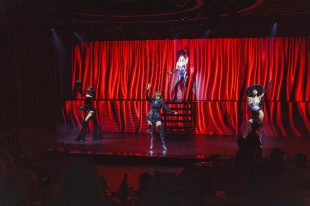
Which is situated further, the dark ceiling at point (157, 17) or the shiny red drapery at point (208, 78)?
the shiny red drapery at point (208, 78)

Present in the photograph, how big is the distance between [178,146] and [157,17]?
3486 mm

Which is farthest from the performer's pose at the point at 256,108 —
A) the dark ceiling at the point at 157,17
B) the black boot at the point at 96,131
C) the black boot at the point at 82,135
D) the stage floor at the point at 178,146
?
the black boot at the point at 82,135

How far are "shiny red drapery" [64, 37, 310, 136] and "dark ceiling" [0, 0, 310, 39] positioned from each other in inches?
14.6

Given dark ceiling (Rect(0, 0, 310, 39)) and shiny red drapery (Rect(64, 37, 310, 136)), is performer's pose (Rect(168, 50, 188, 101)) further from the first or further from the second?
dark ceiling (Rect(0, 0, 310, 39))

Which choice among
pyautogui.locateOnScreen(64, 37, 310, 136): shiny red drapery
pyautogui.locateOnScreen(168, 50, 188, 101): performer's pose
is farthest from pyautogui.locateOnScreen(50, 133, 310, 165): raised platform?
pyautogui.locateOnScreen(168, 50, 188, 101): performer's pose

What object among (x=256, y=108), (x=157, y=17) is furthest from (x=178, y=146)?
(x=157, y=17)

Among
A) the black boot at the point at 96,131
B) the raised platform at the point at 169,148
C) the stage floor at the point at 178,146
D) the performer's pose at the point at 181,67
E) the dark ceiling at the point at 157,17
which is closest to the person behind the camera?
the raised platform at the point at 169,148

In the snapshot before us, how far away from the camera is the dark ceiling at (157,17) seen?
8641 millimetres

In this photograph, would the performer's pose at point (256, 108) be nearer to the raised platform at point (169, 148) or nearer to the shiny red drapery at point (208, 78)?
the raised platform at point (169, 148)

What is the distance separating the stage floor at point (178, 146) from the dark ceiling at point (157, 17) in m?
2.99

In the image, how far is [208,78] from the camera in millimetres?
11898

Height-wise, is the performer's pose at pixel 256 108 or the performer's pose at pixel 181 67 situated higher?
the performer's pose at pixel 181 67

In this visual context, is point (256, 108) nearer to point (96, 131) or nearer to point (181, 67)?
point (181, 67)

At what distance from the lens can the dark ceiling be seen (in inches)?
340
